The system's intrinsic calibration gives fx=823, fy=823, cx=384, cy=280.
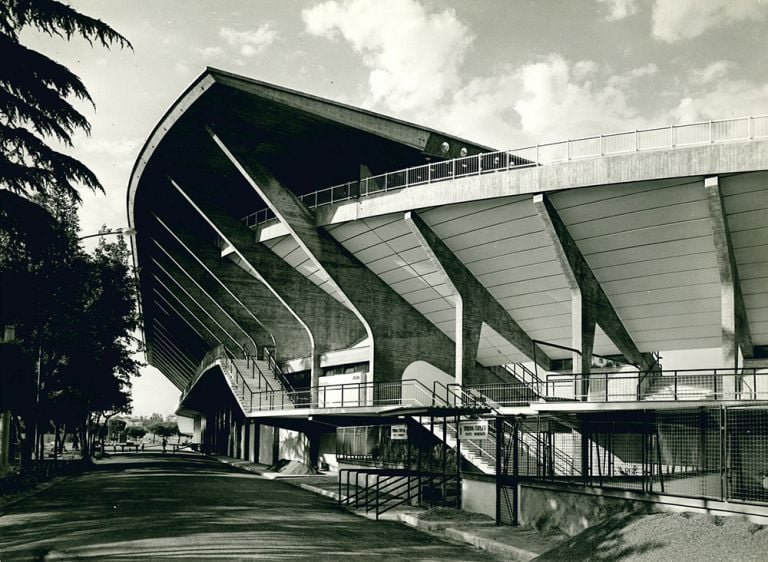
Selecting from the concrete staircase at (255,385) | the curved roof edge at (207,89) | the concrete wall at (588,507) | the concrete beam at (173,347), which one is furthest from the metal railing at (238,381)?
the concrete beam at (173,347)

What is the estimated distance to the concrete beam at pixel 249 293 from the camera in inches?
2041

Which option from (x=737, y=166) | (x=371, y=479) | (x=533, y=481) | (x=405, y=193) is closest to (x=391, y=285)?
(x=405, y=193)

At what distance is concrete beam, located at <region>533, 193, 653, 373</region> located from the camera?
28.5 m

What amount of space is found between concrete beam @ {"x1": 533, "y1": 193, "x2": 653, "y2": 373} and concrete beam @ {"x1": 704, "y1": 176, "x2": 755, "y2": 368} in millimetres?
4857

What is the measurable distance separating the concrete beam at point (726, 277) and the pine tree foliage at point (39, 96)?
58.1 ft

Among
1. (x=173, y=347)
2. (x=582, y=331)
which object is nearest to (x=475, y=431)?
(x=582, y=331)

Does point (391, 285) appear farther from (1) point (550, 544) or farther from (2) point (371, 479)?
(1) point (550, 544)

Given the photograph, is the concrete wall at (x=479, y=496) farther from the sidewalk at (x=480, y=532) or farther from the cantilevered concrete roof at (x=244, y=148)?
the cantilevered concrete roof at (x=244, y=148)

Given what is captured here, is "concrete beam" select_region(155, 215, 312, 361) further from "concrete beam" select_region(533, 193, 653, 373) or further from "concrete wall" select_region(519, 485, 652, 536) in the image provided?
"concrete wall" select_region(519, 485, 652, 536)

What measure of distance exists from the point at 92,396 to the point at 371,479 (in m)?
19.8

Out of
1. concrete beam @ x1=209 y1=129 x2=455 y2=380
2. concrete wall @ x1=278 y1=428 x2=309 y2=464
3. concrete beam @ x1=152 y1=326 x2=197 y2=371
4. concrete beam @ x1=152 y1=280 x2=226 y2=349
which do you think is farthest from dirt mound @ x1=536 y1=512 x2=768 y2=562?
concrete beam @ x1=152 y1=326 x2=197 y2=371

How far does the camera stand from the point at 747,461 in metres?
18.4

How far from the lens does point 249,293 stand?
52031mm

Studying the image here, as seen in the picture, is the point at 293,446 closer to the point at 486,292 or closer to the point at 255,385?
the point at 255,385
